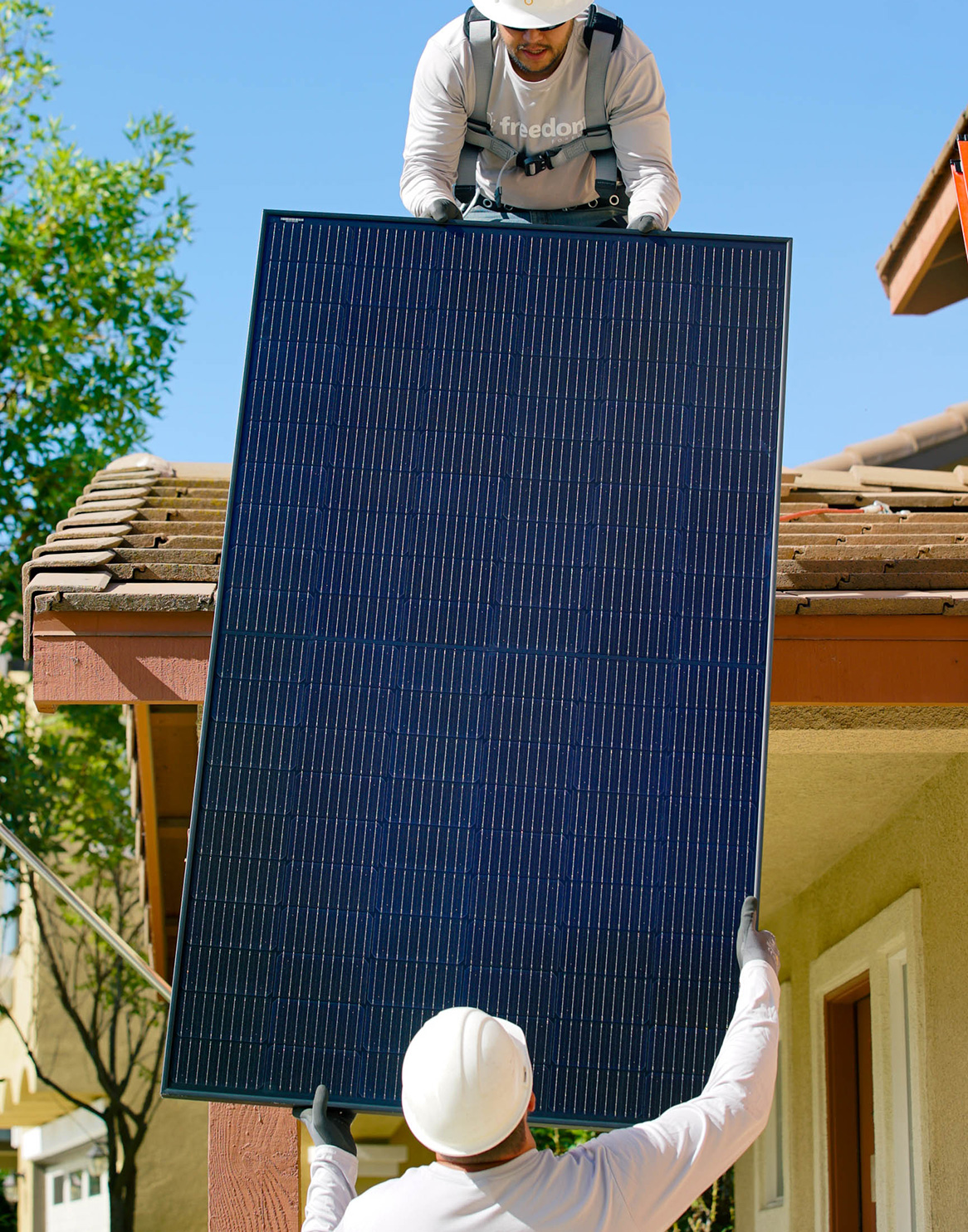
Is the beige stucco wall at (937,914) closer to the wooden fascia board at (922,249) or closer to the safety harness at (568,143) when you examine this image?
the safety harness at (568,143)

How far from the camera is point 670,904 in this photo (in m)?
3.94

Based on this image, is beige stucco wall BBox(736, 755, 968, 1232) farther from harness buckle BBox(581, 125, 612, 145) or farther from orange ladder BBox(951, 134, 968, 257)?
orange ladder BBox(951, 134, 968, 257)

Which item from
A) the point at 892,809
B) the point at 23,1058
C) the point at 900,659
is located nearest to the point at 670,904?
the point at 900,659

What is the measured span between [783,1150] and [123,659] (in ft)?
22.9

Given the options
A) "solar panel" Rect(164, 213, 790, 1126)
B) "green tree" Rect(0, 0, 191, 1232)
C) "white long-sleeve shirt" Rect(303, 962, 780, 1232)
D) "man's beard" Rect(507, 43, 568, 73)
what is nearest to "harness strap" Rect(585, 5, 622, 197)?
"man's beard" Rect(507, 43, 568, 73)

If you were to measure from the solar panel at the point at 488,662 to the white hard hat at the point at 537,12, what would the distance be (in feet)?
3.73

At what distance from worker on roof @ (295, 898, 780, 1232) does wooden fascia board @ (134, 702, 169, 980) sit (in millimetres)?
3085

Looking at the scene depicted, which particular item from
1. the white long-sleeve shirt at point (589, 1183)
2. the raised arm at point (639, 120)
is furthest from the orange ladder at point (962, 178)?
the white long-sleeve shirt at point (589, 1183)

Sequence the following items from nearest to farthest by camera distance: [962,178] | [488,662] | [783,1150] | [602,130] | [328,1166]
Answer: [328,1166]
[488,662]
[602,130]
[962,178]
[783,1150]

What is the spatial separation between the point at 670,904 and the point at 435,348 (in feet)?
5.91

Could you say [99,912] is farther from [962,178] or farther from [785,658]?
[785,658]

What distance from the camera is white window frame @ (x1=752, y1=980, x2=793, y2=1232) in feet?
30.6

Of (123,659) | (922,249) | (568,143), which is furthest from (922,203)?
(123,659)

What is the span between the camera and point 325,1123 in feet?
12.3
